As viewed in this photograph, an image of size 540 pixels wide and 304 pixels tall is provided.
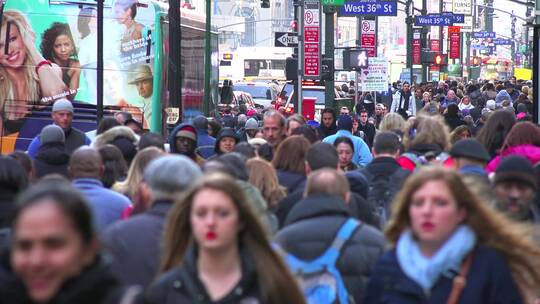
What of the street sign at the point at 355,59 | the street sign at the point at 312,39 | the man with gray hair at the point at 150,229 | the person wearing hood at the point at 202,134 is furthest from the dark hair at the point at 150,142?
the street sign at the point at 355,59

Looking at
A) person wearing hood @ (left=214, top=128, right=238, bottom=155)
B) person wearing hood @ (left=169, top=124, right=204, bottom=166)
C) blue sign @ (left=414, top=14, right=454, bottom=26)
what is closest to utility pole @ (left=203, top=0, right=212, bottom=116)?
person wearing hood @ (left=214, top=128, right=238, bottom=155)

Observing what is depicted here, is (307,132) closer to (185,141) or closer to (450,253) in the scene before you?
(185,141)

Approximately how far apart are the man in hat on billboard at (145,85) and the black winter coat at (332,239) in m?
14.6

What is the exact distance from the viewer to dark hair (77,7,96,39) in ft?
71.1

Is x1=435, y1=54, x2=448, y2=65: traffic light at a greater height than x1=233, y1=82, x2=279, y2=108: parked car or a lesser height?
greater

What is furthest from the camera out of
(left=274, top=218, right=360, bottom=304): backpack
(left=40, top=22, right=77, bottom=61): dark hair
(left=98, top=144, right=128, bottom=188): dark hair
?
(left=40, top=22, right=77, bottom=61): dark hair

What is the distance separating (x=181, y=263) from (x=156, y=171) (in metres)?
1.40

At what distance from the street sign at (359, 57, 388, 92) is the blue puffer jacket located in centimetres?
2923

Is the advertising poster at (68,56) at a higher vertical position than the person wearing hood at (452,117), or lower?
higher

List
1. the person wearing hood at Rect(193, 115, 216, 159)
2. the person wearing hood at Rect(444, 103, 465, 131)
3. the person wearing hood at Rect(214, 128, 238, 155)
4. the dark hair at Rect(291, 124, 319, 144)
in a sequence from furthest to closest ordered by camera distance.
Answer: the person wearing hood at Rect(444, 103, 465, 131)
the person wearing hood at Rect(193, 115, 216, 159)
the dark hair at Rect(291, 124, 319, 144)
the person wearing hood at Rect(214, 128, 238, 155)

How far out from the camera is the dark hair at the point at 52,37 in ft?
70.6

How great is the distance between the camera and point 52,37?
71.0ft

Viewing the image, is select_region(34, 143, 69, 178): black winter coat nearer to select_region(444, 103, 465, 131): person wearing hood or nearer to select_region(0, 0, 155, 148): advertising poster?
select_region(444, 103, 465, 131): person wearing hood

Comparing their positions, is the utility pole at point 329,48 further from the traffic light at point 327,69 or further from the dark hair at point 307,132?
the dark hair at point 307,132
